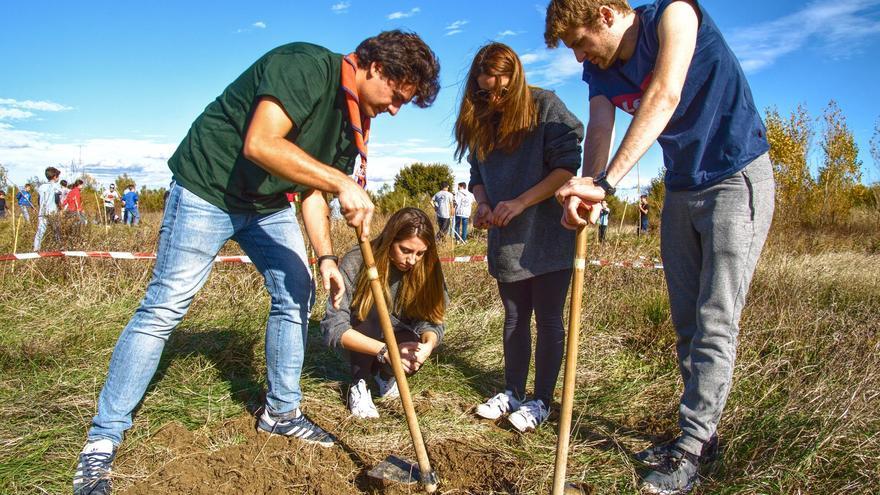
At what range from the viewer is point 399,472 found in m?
2.34

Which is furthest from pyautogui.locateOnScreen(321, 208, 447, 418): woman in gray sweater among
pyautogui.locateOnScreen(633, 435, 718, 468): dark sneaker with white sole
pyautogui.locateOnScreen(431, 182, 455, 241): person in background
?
pyautogui.locateOnScreen(431, 182, 455, 241): person in background

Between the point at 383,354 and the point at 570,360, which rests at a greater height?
the point at 570,360

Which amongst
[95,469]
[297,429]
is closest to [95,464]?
[95,469]

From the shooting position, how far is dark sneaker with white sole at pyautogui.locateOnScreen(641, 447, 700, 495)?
90.7 inches

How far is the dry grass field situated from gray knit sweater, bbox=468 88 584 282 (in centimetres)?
79

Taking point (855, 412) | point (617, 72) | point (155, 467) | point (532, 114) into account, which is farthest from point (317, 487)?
point (855, 412)

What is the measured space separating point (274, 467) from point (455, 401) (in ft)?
3.51

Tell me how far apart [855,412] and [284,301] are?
255 centimetres

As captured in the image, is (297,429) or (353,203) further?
(297,429)

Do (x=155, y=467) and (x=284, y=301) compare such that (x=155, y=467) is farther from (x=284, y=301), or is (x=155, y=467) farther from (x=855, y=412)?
(x=855, y=412)

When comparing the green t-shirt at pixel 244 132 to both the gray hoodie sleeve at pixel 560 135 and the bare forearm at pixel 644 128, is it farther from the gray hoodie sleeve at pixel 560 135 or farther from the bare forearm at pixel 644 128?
the bare forearm at pixel 644 128

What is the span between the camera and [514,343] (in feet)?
9.87

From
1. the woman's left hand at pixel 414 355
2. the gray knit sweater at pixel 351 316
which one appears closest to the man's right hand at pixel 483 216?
the gray knit sweater at pixel 351 316

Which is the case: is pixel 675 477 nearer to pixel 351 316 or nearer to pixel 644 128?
pixel 644 128
